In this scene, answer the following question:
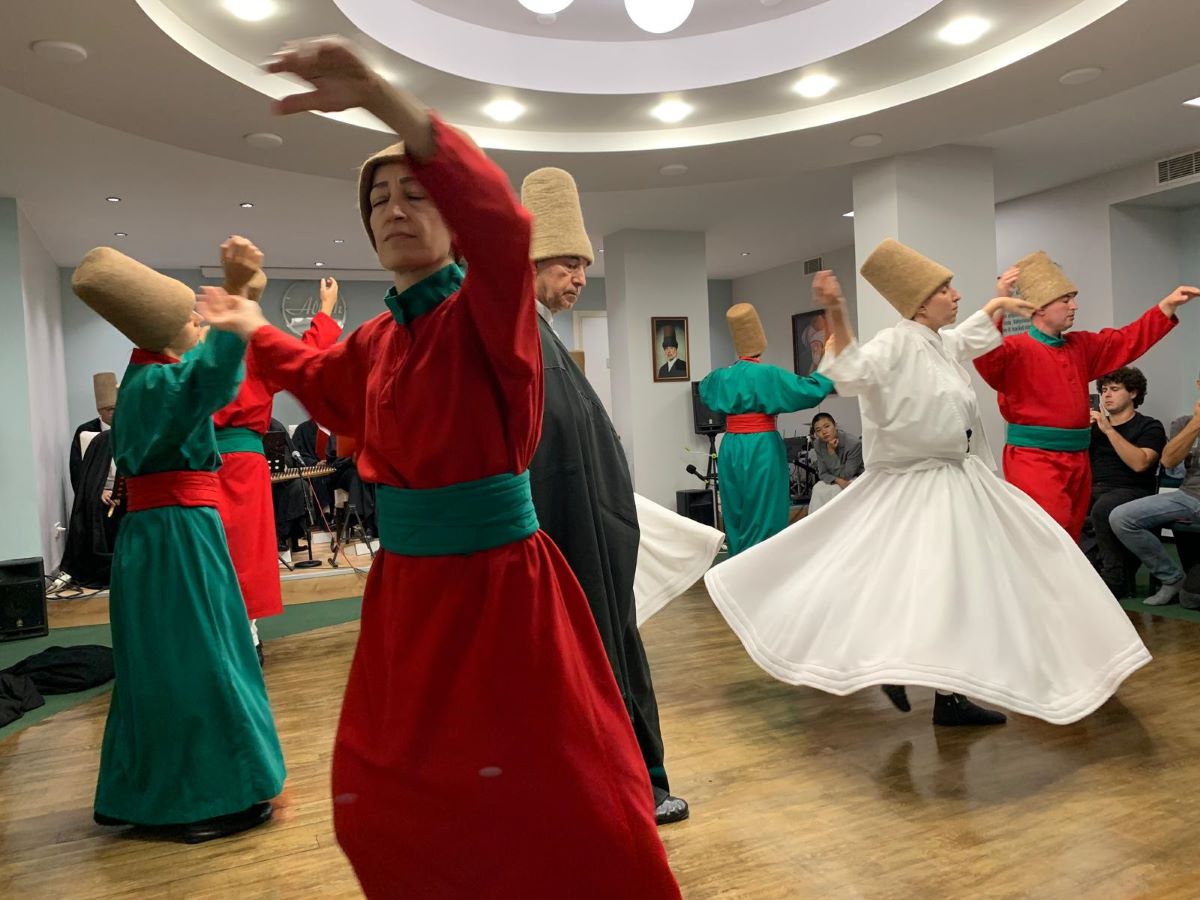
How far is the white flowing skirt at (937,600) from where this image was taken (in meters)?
2.79

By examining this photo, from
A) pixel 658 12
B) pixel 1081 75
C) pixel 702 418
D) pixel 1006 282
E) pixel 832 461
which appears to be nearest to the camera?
pixel 658 12

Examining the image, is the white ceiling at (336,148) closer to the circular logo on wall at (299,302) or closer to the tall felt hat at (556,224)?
the circular logo on wall at (299,302)

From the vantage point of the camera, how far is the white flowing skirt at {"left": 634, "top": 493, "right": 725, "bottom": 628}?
3.46 m

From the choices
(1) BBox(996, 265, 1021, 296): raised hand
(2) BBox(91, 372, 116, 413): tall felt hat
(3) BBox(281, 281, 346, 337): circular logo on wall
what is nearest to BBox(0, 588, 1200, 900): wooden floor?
(1) BBox(996, 265, 1021, 296): raised hand

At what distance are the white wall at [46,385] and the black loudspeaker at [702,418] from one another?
5623 millimetres

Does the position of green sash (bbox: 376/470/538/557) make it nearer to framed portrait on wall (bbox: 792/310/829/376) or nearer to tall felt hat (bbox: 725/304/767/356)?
tall felt hat (bbox: 725/304/767/356)

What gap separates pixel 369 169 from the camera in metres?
1.35

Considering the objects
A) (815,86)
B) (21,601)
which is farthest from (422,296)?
(21,601)

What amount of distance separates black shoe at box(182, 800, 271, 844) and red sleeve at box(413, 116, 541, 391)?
2.05 m

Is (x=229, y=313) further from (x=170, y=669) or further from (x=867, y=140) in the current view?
(x=867, y=140)

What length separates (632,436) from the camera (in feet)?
29.6

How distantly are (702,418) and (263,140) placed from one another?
16.4ft

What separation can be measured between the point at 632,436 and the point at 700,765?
6.14 meters

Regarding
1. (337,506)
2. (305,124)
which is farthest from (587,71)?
(337,506)
